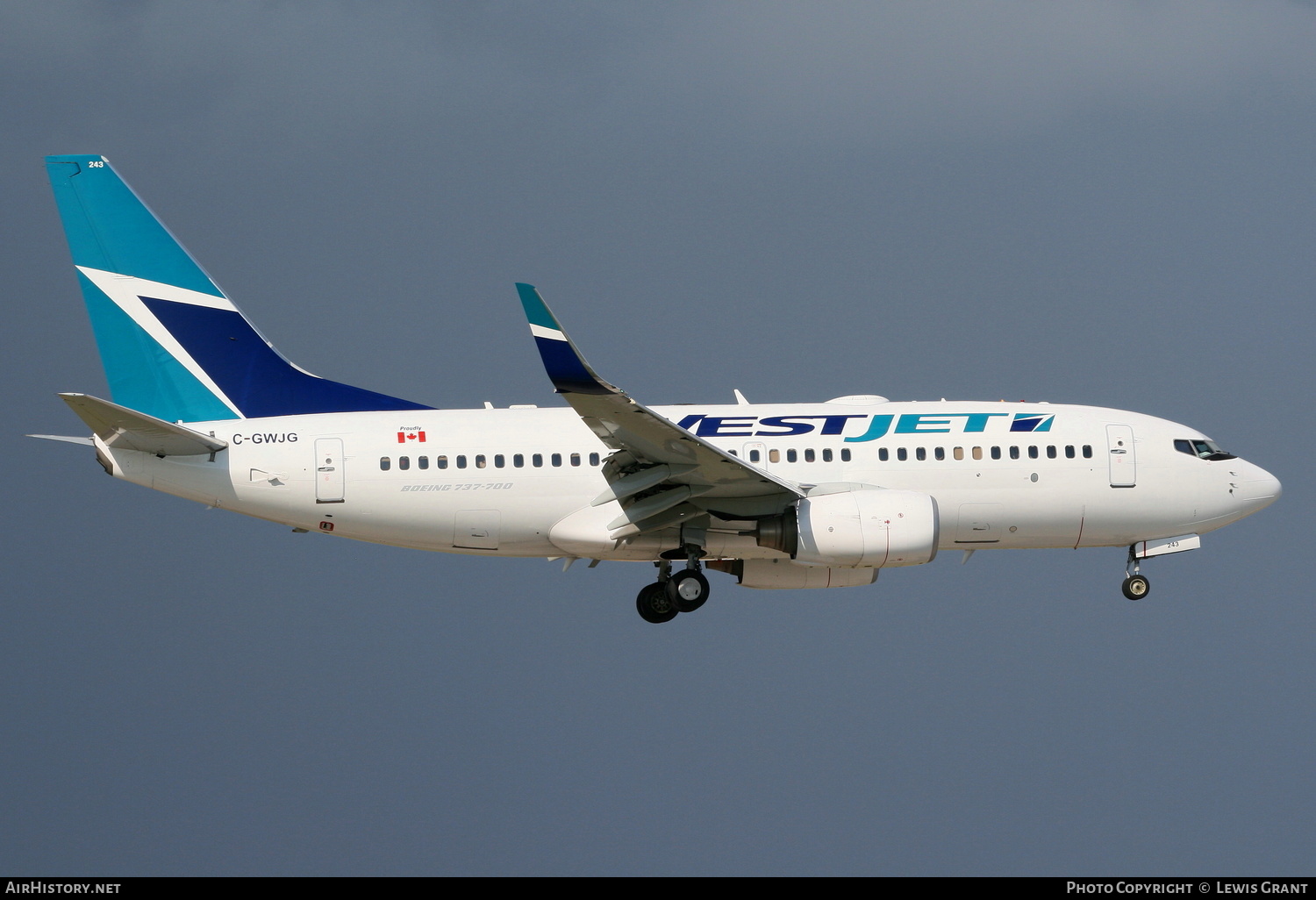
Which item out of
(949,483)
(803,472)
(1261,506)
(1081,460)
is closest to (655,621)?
(803,472)

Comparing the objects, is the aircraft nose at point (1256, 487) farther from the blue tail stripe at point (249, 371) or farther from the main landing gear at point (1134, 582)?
the blue tail stripe at point (249, 371)

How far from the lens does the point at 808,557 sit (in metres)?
32.3

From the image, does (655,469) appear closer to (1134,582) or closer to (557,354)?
(557,354)

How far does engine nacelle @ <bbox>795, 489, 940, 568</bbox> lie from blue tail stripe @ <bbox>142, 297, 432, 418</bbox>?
9.03 m

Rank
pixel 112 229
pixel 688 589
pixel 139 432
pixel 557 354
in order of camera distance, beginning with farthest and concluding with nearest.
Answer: pixel 112 229
pixel 688 589
pixel 139 432
pixel 557 354

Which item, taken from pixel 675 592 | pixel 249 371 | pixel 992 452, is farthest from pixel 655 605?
pixel 249 371

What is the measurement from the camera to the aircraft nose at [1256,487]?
3556 centimetres

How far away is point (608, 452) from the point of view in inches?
1294

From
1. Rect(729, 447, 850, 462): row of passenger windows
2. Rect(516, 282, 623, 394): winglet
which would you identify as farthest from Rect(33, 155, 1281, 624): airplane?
Rect(516, 282, 623, 394): winglet

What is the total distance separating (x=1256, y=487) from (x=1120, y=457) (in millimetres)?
3727

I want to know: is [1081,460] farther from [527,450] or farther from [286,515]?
[286,515]

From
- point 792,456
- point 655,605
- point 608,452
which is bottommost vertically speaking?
point 655,605

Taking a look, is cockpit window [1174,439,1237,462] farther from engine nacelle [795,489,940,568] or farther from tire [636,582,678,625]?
tire [636,582,678,625]

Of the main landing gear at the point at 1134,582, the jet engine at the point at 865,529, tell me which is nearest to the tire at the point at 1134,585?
the main landing gear at the point at 1134,582
